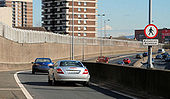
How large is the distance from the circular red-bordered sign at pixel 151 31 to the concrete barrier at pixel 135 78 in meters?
1.58

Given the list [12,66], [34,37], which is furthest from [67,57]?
[12,66]

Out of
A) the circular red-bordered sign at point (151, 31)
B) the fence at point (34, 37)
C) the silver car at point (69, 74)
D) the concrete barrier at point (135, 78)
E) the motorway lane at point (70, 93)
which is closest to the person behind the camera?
the concrete barrier at point (135, 78)

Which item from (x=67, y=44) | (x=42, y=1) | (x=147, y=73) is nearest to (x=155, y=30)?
(x=147, y=73)

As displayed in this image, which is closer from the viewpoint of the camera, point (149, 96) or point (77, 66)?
point (149, 96)

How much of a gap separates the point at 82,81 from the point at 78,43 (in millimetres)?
83589

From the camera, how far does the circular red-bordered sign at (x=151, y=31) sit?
55.3 ft

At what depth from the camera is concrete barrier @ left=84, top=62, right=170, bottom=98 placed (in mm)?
13312

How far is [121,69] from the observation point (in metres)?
18.8

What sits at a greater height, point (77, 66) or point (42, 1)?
point (42, 1)

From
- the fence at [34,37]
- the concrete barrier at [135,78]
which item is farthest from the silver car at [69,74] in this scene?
the fence at [34,37]

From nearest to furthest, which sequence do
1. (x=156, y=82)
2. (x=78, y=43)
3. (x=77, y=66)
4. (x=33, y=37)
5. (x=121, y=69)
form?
1. (x=156, y=82)
2. (x=121, y=69)
3. (x=77, y=66)
4. (x=33, y=37)
5. (x=78, y=43)

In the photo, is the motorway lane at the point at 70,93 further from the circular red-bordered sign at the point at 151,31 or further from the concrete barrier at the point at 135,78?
the circular red-bordered sign at the point at 151,31

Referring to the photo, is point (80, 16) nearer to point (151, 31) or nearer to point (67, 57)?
point (67, 57)

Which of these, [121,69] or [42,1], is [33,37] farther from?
[42,1]
